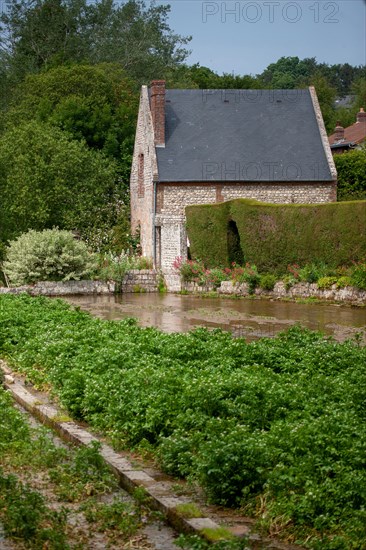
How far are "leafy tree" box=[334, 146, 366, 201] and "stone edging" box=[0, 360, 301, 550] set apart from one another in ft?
91.9

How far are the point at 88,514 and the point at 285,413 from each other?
2.45 m

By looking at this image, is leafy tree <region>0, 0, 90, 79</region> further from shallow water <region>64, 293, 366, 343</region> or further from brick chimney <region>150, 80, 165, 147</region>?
shallow water <region>64, 293, 366, 343</region>

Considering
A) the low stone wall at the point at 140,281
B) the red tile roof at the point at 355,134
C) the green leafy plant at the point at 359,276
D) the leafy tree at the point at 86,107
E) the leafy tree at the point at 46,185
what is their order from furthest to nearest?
the red tile roof at the point at 355,134, the leafy tree at the point at 86,107, the leafy tree at the point at 46,185, the low stone wall at the point at 140,281, the green leafy plant at the point at 359,276

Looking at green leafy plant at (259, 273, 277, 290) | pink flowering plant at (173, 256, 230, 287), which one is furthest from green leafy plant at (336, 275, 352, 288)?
pink flowering plant at (173, 256, 230, 287)

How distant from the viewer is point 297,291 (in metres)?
27.5

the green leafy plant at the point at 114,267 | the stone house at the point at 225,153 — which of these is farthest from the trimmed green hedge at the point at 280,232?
the stone house at the point at 225,153

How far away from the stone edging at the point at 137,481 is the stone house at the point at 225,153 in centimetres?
2403

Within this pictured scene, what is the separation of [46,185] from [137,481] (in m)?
29.2

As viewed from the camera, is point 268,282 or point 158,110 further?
point 158,110

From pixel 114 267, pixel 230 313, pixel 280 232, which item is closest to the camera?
pixel 230 313

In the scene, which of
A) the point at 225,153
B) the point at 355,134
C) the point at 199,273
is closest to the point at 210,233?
the point at 199,273

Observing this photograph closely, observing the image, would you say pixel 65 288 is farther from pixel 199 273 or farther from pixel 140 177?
pixel 140 177

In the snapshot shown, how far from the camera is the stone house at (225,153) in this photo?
35.9 m

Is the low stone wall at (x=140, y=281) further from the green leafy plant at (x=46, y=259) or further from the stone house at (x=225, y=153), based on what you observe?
the stone house at (x=225, y=153)
